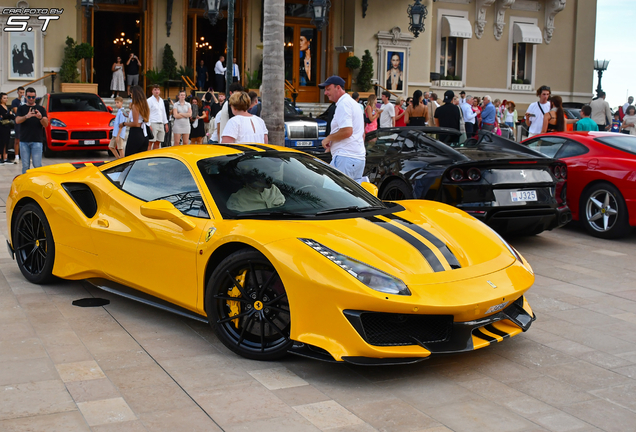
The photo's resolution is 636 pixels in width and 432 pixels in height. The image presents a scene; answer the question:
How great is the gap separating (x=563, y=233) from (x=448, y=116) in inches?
185

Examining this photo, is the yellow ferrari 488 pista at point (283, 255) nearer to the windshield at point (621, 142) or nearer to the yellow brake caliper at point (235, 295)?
the yellow brake caliper at point (235, 295)

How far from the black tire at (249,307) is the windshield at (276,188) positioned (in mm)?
421

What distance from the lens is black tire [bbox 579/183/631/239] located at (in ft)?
29.3

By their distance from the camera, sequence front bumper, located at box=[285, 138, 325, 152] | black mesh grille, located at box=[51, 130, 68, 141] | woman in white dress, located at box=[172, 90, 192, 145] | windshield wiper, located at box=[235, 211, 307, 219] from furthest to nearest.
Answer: front bumper, located at box=[285, 138, 325, 152]
black mesh grille, located at box=[51, 130, 68, 141]
woman in white dress, located at box=[172, 90, 192, 145]
windshield wiper, located at box=[235, 211, 307, 219]

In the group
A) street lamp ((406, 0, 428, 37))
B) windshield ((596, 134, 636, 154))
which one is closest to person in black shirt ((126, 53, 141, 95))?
street lamp ((406, 0, 428, 37))

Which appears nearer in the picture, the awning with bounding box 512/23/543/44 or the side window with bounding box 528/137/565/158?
the side window with bounding box 528/137/565/158

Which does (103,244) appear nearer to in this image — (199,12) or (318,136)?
(318,136)

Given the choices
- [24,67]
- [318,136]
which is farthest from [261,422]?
[24,67]

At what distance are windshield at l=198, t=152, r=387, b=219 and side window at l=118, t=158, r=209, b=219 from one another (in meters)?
0.13

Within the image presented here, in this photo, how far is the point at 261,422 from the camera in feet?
11.7

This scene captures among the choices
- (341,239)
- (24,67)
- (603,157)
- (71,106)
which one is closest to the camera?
(341,239)

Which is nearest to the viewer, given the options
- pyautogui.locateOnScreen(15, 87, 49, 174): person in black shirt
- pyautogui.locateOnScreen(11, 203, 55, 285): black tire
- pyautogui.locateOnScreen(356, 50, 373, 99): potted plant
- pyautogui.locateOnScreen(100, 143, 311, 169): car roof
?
pyautogui.locateOnScreen(100, 143, 311, 169): car roof

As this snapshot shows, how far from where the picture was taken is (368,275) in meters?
4.08

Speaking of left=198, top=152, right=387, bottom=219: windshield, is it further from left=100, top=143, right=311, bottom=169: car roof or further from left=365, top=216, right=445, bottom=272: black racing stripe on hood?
left=365, top=216, right=445, bottom=272: black racing stripe on hood
